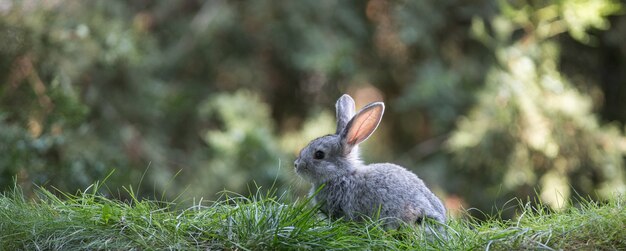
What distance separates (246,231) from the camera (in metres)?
4.20

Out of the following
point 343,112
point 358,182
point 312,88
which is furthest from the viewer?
point 312,88

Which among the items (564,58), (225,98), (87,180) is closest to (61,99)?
(87,180)

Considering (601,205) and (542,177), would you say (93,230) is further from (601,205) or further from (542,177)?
(542,177)

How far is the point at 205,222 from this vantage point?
14.3 feet

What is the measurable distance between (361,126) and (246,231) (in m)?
1.52

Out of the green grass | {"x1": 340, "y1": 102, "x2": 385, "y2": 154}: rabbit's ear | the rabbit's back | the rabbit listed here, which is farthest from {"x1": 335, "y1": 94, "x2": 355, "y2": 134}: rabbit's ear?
the green grass

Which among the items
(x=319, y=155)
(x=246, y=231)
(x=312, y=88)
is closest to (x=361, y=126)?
(x=319, y=155)

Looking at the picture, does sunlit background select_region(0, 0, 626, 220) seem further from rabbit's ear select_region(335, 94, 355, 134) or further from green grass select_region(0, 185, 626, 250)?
green grass select_region(0, 185, 626, 250)

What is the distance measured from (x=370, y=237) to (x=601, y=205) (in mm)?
1341

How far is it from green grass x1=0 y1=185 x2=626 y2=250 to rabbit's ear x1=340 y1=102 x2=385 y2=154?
3.45 feet

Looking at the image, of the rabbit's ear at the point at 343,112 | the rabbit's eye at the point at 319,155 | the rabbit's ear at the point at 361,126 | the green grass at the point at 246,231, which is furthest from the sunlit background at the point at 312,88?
the green grass at the point at 246,231

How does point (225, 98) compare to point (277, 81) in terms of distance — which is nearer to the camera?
point (225, 98)

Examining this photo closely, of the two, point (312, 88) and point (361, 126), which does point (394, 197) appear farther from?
point (312, 88)

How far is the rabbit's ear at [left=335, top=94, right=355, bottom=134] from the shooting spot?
18.9 ft
